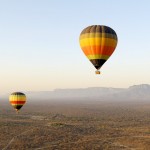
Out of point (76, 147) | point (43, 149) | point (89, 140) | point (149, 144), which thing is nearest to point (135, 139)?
point (149, 144)

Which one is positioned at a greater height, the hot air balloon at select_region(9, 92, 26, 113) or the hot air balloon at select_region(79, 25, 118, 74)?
the hot air balloon at select_region(79, 25, 118, 74)

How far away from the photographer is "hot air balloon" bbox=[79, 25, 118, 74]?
108ft

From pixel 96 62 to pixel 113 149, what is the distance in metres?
12.5

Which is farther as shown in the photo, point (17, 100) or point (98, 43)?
point (17, 100)

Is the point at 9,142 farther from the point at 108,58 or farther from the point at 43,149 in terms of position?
the point at 108,58

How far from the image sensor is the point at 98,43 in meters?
32.9

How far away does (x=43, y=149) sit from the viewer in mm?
38562

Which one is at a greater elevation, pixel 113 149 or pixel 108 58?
pixel 108 58

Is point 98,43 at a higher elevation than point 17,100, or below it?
higher

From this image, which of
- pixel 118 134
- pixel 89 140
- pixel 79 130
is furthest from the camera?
pixel 79 130

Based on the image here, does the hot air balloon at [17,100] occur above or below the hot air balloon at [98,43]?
below

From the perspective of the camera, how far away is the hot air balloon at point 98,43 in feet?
108

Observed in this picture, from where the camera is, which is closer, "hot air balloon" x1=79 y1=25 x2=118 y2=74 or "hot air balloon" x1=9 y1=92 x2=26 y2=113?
Result: "hot air balloon" x1=79 y1=25 x2=118 y2=74

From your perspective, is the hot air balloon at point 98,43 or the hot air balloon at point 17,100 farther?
the hot air balloon at point 17,100
